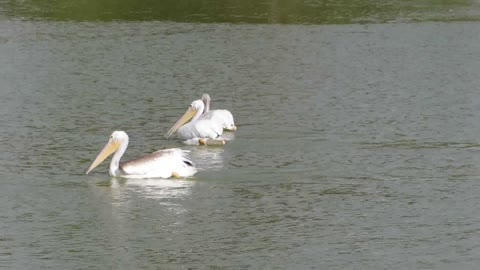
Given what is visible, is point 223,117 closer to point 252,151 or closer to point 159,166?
point 252,151

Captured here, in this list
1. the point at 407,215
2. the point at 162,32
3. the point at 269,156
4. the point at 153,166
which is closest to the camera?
the point at 407,215

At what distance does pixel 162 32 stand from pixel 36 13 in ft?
7.97

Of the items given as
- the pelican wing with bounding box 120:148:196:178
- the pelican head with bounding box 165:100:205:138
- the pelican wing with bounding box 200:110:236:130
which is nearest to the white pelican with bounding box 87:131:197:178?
the pelican wing with bounding box 120:148:196:178

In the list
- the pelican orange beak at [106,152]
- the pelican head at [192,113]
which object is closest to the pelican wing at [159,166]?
the pelican orange beak at [106,152]

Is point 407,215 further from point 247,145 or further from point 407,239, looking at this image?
point 247,145

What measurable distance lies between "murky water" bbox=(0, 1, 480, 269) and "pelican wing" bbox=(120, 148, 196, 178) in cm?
7

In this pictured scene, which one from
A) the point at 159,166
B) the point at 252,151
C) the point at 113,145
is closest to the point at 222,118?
the point at 252,151

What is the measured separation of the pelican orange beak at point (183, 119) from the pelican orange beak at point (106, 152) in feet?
3.89

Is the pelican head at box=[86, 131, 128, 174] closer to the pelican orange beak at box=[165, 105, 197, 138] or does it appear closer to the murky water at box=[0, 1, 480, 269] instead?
the murky water at box=[0, 1, 480, 269]

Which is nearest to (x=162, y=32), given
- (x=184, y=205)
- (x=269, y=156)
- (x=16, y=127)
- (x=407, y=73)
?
(x=407, y=73)

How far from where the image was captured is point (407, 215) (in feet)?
24.7

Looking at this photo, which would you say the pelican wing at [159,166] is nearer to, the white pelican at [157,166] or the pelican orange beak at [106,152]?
the white pelican at [157,166]

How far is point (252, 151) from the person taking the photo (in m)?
9.41

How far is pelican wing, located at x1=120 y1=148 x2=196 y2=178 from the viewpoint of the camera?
8391mm
